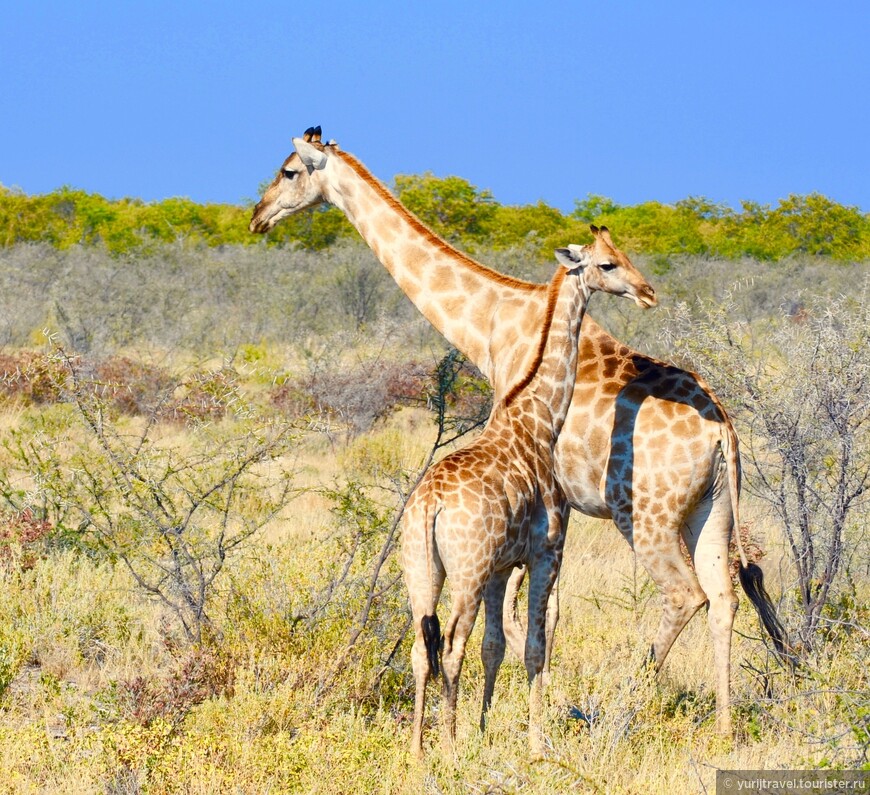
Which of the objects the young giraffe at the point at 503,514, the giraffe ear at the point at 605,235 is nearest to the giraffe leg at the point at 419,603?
the young giraffe at the point at 503,514

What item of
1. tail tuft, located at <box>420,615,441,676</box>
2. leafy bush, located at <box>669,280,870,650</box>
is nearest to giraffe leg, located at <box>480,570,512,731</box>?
tail tuft, located at <box>420,615,441,676</box>

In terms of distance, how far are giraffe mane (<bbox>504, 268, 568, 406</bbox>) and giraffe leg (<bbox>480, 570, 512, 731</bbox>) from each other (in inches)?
31.6

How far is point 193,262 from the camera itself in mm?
28531

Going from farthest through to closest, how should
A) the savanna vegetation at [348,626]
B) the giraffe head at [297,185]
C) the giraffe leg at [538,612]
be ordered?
the giraffe head at [297,185], the giraffe leg at [538,612], the savanna vegetation at [348,626]

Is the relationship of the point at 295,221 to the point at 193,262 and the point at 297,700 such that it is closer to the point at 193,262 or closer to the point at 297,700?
the point at 193,262

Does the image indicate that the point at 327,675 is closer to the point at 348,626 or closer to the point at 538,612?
the point at 348,626

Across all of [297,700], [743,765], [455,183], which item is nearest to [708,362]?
[743,765]

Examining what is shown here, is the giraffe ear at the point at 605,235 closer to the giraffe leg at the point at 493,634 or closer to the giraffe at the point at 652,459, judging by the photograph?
the giraffe at the point at 652,459

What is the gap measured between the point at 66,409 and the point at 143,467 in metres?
3.92

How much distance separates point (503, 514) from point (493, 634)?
29.7 inches

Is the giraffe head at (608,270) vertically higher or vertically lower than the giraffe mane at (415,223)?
lower

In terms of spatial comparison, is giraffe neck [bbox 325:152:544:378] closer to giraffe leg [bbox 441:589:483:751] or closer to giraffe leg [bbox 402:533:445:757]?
giraffe leg [bbox 402:533:445:757]

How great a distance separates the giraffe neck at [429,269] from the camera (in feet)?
22.5

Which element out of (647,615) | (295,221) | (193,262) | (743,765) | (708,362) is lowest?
(743,765)
